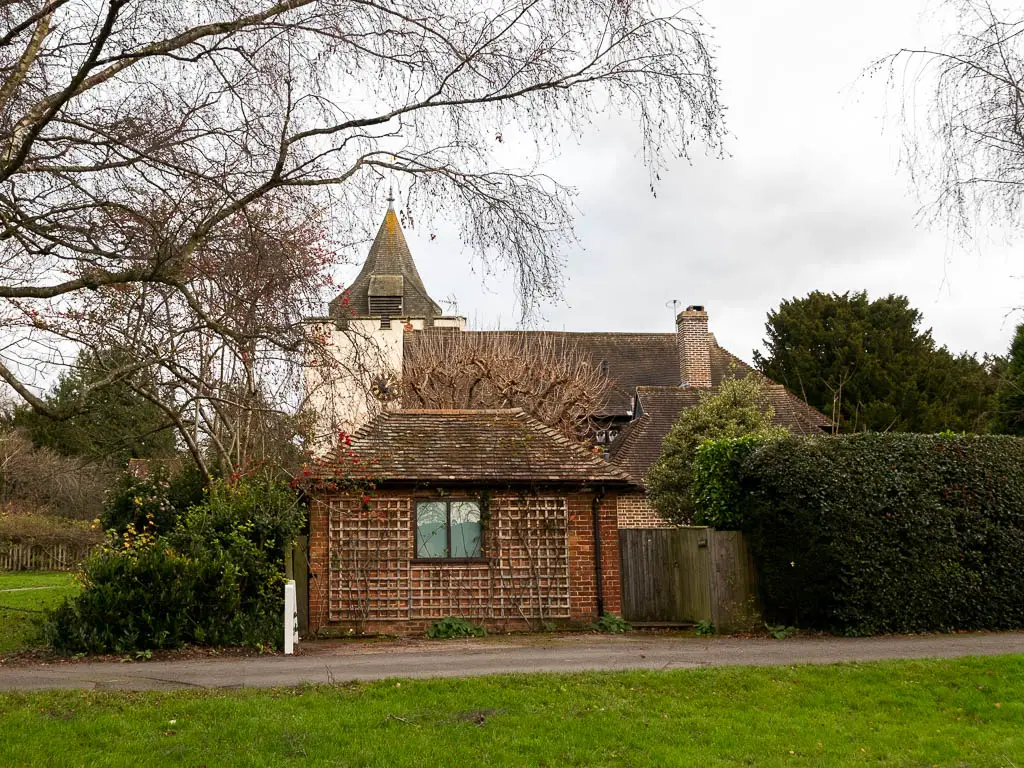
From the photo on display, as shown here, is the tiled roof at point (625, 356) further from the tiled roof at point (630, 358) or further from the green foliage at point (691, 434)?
the green foliage at point (691, 434)

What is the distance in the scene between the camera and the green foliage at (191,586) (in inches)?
494

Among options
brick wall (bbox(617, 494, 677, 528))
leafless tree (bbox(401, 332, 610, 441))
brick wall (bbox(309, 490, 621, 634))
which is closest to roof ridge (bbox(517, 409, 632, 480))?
brick wall (bbox(309, 490, 621, 634))

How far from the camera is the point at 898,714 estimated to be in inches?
358

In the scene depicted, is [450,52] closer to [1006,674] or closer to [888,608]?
[1006,674]

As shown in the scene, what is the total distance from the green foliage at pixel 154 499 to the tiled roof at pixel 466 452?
2.91 meters

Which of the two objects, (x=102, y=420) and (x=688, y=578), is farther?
Result: (x=102, y=420)

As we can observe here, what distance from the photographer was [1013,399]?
2658 cm

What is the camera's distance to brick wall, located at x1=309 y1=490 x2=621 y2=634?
51.5 ft

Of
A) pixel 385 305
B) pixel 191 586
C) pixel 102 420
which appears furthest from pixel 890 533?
pixel 385 305

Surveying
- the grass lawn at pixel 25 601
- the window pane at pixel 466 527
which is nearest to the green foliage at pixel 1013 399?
the window pane at pixel 466 527

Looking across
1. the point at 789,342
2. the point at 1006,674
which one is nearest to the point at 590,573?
the point at 1006,674

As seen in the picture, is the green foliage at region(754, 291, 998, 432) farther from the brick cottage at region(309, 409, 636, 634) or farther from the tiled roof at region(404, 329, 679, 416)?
the brick cottage at region(309, 409, 636, 634)

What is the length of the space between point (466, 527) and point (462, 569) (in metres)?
0.70

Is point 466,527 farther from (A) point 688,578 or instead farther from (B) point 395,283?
(B) point 395,283
